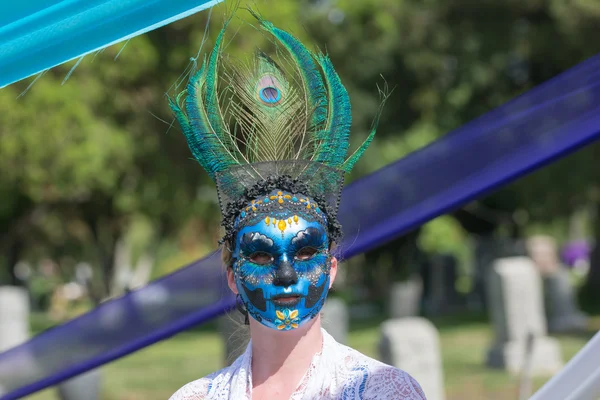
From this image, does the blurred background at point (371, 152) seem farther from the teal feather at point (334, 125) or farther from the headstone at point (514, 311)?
the teal feather at point (334, 125)

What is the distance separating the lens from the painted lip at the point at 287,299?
2.37m

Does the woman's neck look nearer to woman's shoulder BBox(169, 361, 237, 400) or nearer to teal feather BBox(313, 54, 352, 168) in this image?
woman's shoulder BBox(169, 361, 237, 400)

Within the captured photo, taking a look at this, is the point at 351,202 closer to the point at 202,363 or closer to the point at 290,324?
the point at 290,324

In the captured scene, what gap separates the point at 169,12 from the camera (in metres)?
2.63

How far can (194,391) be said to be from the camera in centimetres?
Result: 249

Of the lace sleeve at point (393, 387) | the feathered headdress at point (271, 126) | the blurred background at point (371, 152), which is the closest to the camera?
the lace sleeve at point (393, 387)

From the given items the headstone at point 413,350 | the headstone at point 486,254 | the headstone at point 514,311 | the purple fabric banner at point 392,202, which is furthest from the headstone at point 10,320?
the headstone at point 486,254

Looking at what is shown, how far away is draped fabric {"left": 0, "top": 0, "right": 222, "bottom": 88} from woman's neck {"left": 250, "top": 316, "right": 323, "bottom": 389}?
3.20ft

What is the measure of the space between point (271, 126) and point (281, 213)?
0.38 m

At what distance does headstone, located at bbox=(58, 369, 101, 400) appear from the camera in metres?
7.43

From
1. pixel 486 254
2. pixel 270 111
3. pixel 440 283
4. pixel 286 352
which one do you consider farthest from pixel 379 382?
pixel 440 283

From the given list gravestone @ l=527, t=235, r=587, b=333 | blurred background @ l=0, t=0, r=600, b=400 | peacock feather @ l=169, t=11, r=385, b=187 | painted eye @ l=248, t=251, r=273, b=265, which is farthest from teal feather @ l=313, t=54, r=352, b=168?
gravestone @ l=527, t=235, r=587, b=333

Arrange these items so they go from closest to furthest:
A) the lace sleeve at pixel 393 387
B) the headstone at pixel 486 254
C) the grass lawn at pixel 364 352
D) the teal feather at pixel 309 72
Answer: the lace sleeve at pixel 393 387 < the teal feather at pixel 309 72 < the grass lawn at pixel 364 352 < the headstone at pixel 486 254

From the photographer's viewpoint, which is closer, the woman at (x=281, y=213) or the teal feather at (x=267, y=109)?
the woman at (x=281, y=213)
